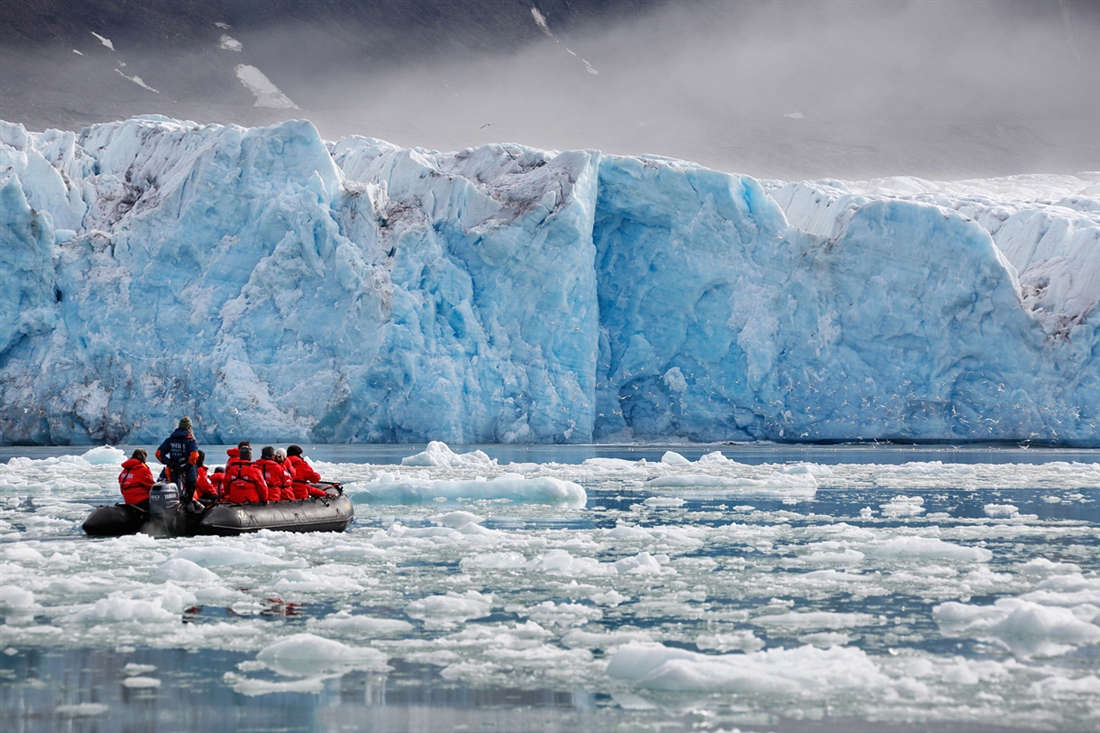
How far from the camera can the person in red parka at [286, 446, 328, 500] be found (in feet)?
33.3

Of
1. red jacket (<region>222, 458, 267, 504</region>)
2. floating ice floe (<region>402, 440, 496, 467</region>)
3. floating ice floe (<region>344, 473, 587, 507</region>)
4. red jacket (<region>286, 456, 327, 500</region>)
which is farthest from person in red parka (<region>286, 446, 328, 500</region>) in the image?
floating ice floe (<region>402, 440, 496, 467</region>)

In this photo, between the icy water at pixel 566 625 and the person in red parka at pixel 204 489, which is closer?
the icy water at pixel 566 625

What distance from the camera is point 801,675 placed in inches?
161

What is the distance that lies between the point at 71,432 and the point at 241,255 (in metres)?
5.79

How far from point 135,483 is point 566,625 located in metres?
5.46

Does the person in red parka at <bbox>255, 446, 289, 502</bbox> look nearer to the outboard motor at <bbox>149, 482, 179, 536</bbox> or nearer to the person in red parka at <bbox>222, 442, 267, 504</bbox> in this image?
the person in red parka at <bbox>222, 442, 267, 504</bbox>

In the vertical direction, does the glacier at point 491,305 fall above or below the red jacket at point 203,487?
above


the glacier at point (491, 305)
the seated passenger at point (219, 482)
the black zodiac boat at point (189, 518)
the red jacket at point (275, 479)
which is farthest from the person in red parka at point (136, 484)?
the glacier at point (491, 305)

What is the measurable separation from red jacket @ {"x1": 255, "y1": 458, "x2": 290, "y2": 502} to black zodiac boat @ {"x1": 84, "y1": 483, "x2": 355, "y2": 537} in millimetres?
230

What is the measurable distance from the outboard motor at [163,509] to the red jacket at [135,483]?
0.16 metres

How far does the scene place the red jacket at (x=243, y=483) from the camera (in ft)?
31.4

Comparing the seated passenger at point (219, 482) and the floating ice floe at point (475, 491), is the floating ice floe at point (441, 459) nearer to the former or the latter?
the floating ice floe at point (475, 491)

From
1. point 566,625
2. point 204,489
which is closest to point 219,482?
point 204,489

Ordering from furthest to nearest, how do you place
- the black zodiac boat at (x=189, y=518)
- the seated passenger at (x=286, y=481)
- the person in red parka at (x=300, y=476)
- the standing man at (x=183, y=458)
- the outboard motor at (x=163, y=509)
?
the person in red parka at (x=300, y=476) → the seated passenger at (x=286, y=481) → the standing man at (x=183, y=458) → the outboard motor at (x=163, y=509) → the black zodiac boat at (x=189, y=518)
